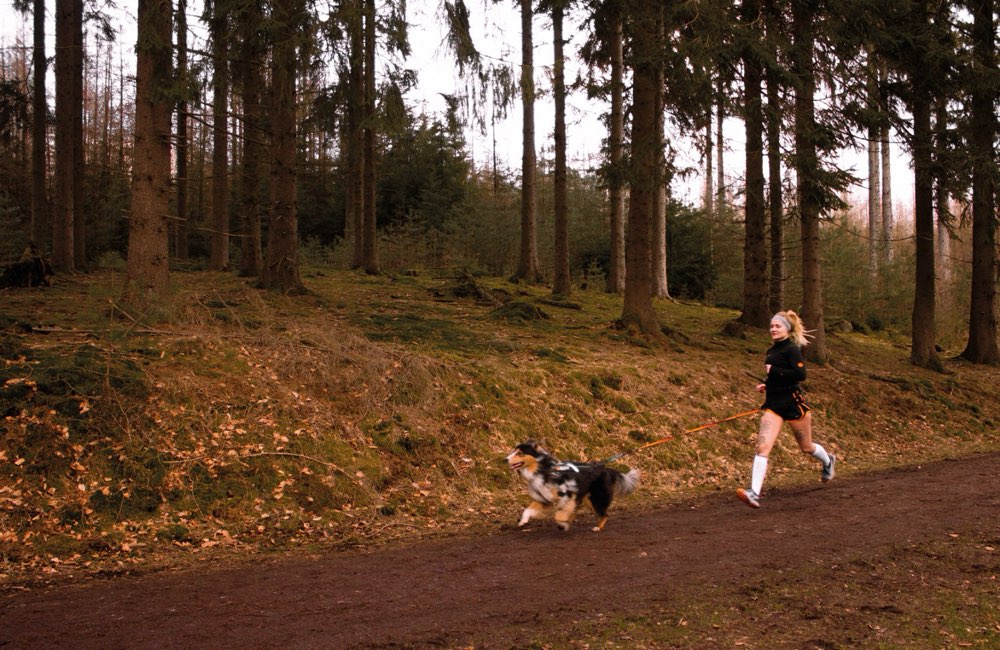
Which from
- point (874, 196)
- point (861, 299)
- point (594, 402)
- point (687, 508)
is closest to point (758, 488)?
point (687, 508)

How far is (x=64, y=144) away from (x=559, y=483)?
1849 cm

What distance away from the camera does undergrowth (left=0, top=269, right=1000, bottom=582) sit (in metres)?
6.85

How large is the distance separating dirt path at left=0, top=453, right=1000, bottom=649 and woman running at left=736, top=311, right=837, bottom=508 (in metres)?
0.46

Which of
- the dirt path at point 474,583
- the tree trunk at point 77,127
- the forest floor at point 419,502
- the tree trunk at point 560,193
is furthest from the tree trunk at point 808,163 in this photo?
the tree trunk at point 77,127

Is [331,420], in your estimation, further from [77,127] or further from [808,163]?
[77,127]

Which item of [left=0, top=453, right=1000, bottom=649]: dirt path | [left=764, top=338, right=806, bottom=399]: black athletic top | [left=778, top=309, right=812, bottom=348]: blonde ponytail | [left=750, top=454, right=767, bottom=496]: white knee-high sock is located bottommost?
[left=0, top=453, right=1000, bottom=649]: dirt path

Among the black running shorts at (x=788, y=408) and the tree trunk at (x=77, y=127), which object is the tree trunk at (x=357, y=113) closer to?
the tree trunk at (x=77, y=127)

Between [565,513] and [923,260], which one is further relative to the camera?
[923,260]

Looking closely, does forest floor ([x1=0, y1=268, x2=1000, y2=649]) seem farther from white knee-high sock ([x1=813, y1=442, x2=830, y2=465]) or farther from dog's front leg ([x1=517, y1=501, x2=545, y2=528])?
white knee-high sock ([x1=813, y1=442, x2=830, y2=465])

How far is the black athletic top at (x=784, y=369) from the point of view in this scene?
25.9 feet

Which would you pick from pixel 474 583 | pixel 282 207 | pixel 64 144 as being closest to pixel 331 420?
pixel 474 583

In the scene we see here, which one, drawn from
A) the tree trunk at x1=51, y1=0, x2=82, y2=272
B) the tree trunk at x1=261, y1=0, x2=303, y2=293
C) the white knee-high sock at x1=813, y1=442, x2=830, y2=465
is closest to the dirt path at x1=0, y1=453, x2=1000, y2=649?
the white knee-high sock at x1=813, y1=442, x2=830, y2=465

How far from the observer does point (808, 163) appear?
14750 millimetres

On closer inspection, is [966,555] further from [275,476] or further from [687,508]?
[275,476]
